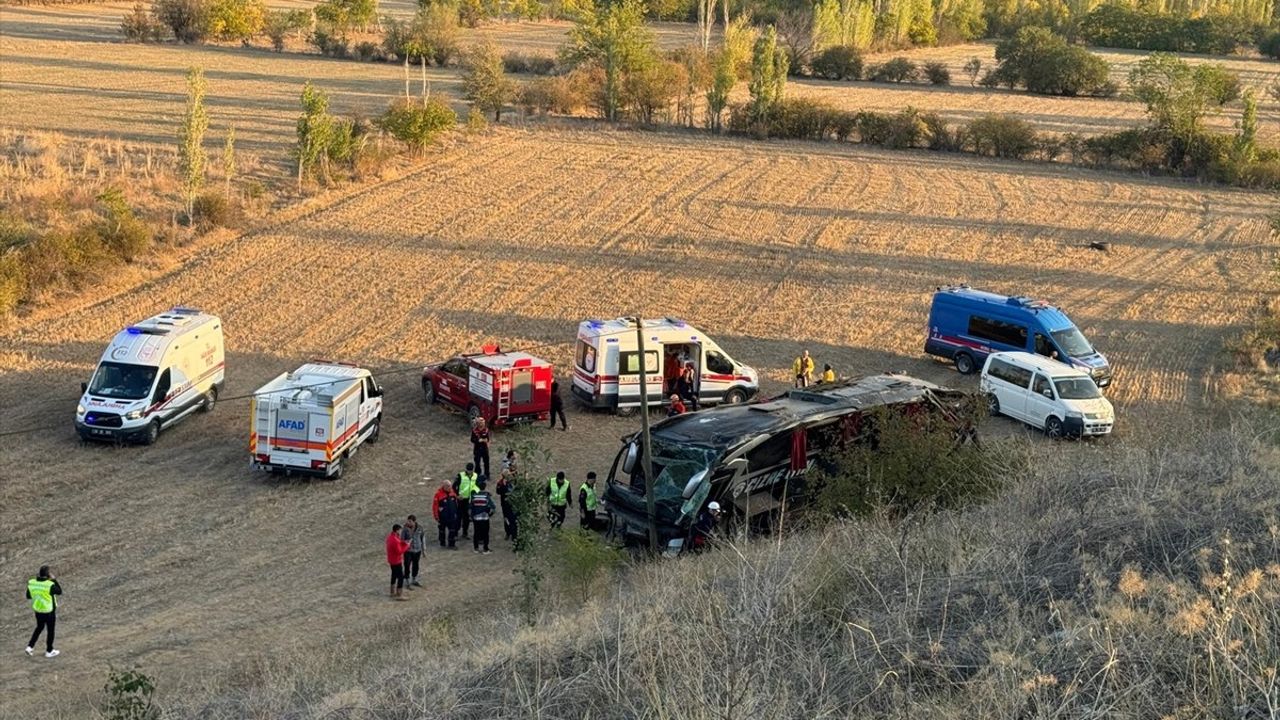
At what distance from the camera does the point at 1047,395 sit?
76.5 ft

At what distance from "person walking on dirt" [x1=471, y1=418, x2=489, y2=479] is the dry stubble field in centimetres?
88

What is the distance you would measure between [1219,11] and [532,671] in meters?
109

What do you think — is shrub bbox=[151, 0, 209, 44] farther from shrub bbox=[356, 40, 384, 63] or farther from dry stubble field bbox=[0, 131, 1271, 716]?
dry stubble field bbox=[0, 131, 1271, 716]

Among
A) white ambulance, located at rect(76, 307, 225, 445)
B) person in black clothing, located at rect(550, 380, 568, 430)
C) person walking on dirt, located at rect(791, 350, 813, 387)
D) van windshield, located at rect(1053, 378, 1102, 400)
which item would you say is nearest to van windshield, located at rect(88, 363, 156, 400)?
white ambulance, located at rect(76, 307, 225, 445)

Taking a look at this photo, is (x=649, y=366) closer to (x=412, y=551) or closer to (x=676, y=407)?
(x=676, y=407)

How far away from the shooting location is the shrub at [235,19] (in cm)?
7650

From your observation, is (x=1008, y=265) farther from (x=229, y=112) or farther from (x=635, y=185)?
(x=229, y=112)

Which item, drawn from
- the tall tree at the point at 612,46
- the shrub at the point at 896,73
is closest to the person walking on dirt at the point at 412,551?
the tall tree at the point at 612,46

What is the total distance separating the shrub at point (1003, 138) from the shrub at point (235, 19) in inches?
1874

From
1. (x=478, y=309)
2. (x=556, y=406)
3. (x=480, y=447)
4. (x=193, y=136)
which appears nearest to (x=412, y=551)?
(x=480, y=447)

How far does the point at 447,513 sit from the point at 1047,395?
38.6 ft

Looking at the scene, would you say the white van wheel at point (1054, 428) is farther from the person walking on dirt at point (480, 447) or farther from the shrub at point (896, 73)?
the shrub at point (896, 73)

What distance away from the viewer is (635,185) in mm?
43562

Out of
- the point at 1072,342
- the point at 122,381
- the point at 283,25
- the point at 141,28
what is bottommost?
the point at 122,381
